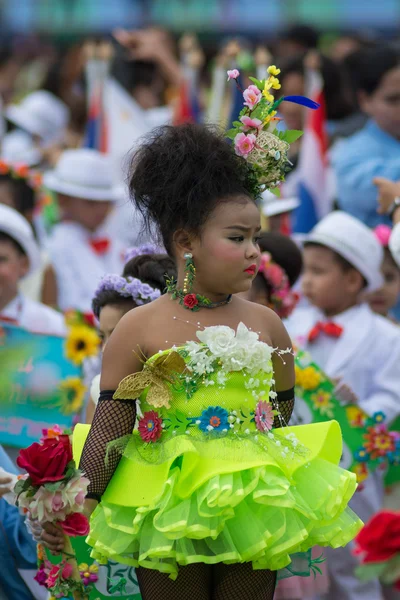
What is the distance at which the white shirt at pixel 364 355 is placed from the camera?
19.3 ft

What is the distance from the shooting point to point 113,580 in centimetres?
398

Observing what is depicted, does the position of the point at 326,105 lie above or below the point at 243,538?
below

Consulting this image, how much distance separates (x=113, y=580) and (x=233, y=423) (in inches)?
31.3

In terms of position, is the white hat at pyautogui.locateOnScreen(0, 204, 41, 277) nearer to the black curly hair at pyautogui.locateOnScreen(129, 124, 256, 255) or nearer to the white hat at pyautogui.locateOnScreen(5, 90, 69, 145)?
the black curly hair at pyautogui.locateOnScreen(129, 124, 256, 255)

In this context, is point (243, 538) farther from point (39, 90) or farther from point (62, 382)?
point (39, 90)

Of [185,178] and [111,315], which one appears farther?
[111,315]

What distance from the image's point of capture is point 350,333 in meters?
6.13

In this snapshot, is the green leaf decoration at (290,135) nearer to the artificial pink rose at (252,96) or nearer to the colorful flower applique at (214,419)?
the artificial pink rose at (252,96)

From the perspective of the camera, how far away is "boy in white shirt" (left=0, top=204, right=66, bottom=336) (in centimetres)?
671

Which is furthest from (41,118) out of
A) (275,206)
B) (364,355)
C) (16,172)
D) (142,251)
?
(142,251)

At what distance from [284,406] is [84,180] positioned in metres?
5.57

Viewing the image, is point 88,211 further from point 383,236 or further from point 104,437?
point 104,437

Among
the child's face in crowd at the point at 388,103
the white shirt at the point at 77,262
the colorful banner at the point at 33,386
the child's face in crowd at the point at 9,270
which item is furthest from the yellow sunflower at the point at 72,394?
the child's face in crowd at the point at 388,103

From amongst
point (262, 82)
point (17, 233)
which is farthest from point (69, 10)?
point (262, 82)
